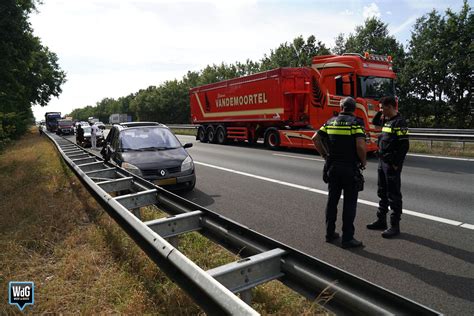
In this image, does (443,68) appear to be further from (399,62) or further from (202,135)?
(202,135)

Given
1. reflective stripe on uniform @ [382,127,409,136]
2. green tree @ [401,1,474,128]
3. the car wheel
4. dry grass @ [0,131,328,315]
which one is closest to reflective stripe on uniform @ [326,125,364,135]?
reflective stripe on uniform @ [382,127,409,136]

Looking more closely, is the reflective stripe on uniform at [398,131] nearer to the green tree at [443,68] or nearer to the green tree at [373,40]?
the green tree at [443,68]

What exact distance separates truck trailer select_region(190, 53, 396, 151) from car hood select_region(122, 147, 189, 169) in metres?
7.09

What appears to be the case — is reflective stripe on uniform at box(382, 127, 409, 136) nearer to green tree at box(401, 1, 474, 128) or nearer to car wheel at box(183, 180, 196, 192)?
car wheel at box(183, 180, 196, 192)

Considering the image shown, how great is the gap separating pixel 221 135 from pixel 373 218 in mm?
16102

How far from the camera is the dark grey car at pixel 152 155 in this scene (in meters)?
7.06

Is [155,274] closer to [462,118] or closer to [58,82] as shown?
[462,118]

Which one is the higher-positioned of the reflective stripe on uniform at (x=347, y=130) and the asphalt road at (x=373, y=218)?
the reflective stripe on uniform at (x=347, y=130)

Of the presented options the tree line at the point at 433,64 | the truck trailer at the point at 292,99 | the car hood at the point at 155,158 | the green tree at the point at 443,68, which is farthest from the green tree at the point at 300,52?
the car hood at the point at 155,158

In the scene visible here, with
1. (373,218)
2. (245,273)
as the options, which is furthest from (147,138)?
(245,273)

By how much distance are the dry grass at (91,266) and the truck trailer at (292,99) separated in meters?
9.17

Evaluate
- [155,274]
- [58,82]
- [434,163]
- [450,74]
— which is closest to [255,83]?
[434,163]

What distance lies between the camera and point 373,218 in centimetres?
571

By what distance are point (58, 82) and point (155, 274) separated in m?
51.6
